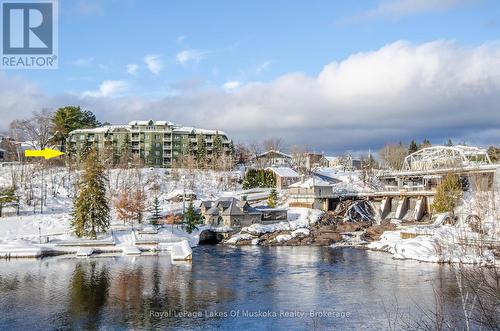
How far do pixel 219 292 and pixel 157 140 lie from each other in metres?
74.3

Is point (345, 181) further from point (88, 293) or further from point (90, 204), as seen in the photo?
point (88, 293)

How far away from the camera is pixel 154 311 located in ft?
81.4

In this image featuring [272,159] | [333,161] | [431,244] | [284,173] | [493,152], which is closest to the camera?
[431,244]

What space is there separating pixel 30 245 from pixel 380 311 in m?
34.2

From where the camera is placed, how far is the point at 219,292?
29375 millimetres

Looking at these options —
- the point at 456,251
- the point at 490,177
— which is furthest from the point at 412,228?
the point at 490,177

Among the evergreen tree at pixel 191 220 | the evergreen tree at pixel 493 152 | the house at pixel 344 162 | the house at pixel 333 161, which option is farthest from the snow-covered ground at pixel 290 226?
the house at pixel 333 161

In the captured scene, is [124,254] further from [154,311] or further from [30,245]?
[154,311]

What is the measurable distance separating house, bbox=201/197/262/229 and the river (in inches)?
608

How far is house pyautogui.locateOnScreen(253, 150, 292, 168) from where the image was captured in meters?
105

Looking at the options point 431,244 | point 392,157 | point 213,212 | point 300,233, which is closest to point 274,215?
point 300,233

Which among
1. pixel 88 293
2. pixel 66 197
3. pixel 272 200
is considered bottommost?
pixel 88 293

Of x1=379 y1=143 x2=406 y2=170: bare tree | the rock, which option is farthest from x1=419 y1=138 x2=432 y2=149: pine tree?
the rock

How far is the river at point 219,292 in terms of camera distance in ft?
76.1
